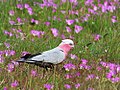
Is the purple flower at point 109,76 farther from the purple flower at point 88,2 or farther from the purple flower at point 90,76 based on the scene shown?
the purple flower at point 88,2

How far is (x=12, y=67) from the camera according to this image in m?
5.48

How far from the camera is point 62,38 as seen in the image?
7387 millimetres

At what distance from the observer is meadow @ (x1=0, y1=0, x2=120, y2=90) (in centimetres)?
523

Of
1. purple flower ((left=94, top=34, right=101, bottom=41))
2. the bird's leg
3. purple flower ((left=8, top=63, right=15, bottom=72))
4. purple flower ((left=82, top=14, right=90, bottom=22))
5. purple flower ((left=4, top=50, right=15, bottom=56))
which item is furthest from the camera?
purple flower ((left=82, top=14, right=90, bottom=22))

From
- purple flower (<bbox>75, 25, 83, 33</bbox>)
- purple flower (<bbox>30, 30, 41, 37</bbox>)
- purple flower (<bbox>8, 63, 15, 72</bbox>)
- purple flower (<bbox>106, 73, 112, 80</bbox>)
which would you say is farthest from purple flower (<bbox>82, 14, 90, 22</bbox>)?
purple flower (<bbox>8, 63, 15, 72</bbox>)

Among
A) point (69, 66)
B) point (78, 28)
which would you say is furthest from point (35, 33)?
point (69, 66)

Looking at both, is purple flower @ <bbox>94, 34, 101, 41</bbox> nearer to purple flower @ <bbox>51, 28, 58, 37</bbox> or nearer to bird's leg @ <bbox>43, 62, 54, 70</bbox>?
purple flower @ <bbox>51, 28, 58, 37</bbox>

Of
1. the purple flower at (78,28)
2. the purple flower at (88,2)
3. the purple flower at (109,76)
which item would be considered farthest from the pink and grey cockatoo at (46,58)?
the purple flower at (88,2)

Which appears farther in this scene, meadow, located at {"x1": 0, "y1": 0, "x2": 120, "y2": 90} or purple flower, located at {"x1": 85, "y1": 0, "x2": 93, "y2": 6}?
purple flower, located at {"x1": 85, "y1": 0, "x2": 93, "y2": 6}

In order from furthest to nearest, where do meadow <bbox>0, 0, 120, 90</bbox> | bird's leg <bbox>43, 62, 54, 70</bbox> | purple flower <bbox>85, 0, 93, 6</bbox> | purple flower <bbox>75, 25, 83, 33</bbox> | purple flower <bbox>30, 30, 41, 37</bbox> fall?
1. purple flower <bbox>85, 0, 93, 6</bbox>
2. purple flower <bbox>75, 25, 83, 33</bbox>
3. purple flower <bbox>30, 30, 41, 37</bbox>
4. bird's leg <bbox>43, 62, 54, 70</bbox>
5. meadow <bbox>0, 0, 120, 90</bbox>

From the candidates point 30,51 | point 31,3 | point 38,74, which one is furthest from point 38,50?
point 31,3

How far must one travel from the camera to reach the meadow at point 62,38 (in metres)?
5.23

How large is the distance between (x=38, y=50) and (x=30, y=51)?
0.42ft

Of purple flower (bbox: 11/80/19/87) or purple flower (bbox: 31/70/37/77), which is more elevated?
purple flower (bbox: 11/80/19/87)
